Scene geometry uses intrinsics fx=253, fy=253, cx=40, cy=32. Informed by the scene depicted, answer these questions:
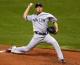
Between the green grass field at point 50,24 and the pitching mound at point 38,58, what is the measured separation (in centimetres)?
86

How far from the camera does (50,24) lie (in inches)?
491

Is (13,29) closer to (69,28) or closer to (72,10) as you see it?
(69,28)

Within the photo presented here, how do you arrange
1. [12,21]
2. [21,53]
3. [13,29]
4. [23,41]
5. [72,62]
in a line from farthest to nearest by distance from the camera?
[12,21]
[13,29]
[23,41]
[21,53]
[72,62]

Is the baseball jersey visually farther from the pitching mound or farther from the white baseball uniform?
the pitching mound

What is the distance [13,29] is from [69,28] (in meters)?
2.59

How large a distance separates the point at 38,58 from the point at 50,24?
5.49 meters

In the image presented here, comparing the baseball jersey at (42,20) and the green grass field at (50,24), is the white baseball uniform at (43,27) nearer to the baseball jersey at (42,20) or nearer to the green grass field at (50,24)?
the baseball jersey at (42,20)

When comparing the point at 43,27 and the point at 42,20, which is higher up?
the point at 42,20

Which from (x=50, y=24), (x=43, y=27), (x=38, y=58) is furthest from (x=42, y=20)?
(x=50, y=24)

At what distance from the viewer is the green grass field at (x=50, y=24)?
31.5 ft

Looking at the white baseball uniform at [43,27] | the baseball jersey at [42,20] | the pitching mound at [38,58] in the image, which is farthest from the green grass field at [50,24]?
the baseball jersey at [42,20]

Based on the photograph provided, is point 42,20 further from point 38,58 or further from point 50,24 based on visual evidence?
point 50,24

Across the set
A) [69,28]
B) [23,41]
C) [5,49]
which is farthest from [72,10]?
[5,49]

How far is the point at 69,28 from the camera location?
Result: 11.7m
